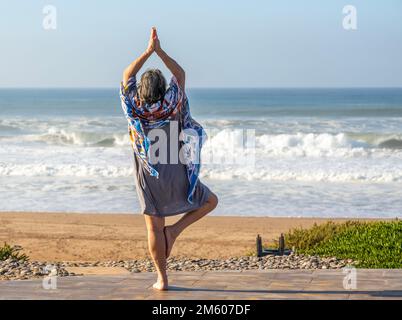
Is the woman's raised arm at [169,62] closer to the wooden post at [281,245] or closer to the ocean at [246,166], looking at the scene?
the wooden post at [281,245]

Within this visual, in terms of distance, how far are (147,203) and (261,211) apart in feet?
35.2

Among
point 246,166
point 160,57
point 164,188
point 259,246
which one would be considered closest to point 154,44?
point 160,57

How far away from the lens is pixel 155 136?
646 centimetres

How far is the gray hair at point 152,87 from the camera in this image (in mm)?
6471

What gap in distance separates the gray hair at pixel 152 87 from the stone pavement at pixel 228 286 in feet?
4.87

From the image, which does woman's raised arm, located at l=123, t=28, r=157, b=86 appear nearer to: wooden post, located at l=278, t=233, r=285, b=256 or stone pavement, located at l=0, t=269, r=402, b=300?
stone pavement, located at l=0, t=269, r=402, b=300

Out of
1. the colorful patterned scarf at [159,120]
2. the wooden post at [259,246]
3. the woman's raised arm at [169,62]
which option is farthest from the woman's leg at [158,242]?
the wooden post at [259,246]

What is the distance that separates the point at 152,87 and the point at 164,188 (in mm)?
768

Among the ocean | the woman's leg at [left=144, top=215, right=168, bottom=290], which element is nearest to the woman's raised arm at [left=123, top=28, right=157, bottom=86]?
the woman's leg at [left=144, top=215, right=168, bottom=290]

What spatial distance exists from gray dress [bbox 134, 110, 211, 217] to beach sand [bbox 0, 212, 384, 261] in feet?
18.0

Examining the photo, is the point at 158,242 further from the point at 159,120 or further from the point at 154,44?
the point at 154,44
